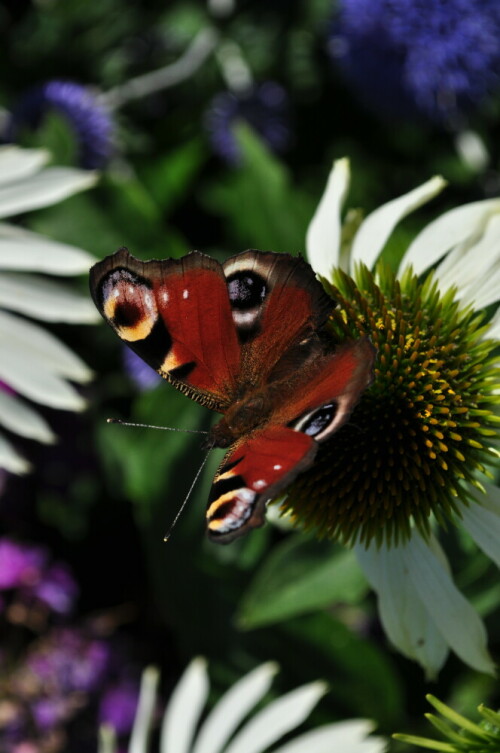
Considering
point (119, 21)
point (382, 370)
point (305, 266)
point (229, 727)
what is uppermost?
point (119, 21)

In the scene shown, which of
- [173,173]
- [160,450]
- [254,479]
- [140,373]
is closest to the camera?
[254,479]

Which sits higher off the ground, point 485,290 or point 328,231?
point 328,231

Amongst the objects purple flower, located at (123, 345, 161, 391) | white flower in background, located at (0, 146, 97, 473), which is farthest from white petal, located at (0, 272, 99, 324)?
purple flower, located at (123, 345, 161, 391)

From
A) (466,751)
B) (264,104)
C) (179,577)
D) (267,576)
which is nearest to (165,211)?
(264,104)

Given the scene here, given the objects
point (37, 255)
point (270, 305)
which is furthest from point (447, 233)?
point (37, 255)

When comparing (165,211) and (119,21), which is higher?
(119,21)

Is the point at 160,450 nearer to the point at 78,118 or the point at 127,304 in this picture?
the point at 127,304

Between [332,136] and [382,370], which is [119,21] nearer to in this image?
[332,136]
